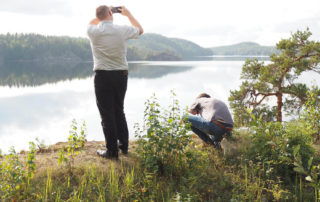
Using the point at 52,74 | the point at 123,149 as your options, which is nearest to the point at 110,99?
the point at 123,149

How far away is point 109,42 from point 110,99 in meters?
0.77

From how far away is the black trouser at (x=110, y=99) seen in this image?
3.39m

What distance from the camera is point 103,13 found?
3252 mm

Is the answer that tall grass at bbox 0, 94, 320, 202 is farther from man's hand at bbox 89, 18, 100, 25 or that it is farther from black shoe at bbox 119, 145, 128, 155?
man's hand at bbox 89, 18, 100, 25

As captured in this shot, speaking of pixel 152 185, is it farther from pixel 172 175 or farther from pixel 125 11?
pixel 125 11

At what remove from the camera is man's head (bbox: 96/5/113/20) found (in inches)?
128

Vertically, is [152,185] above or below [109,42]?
below

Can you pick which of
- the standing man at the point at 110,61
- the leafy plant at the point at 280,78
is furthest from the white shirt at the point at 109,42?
the leafy plant at the point at 280,78

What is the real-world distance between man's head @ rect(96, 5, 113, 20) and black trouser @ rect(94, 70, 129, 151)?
0.70 m

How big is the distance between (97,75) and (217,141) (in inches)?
86.1

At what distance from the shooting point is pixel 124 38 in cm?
337

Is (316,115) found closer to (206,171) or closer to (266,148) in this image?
(266,148)

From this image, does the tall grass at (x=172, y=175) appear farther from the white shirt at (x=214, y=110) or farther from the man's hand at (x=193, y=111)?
the man's hand at (x=193, y=111)

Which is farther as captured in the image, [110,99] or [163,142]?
[110,99]
